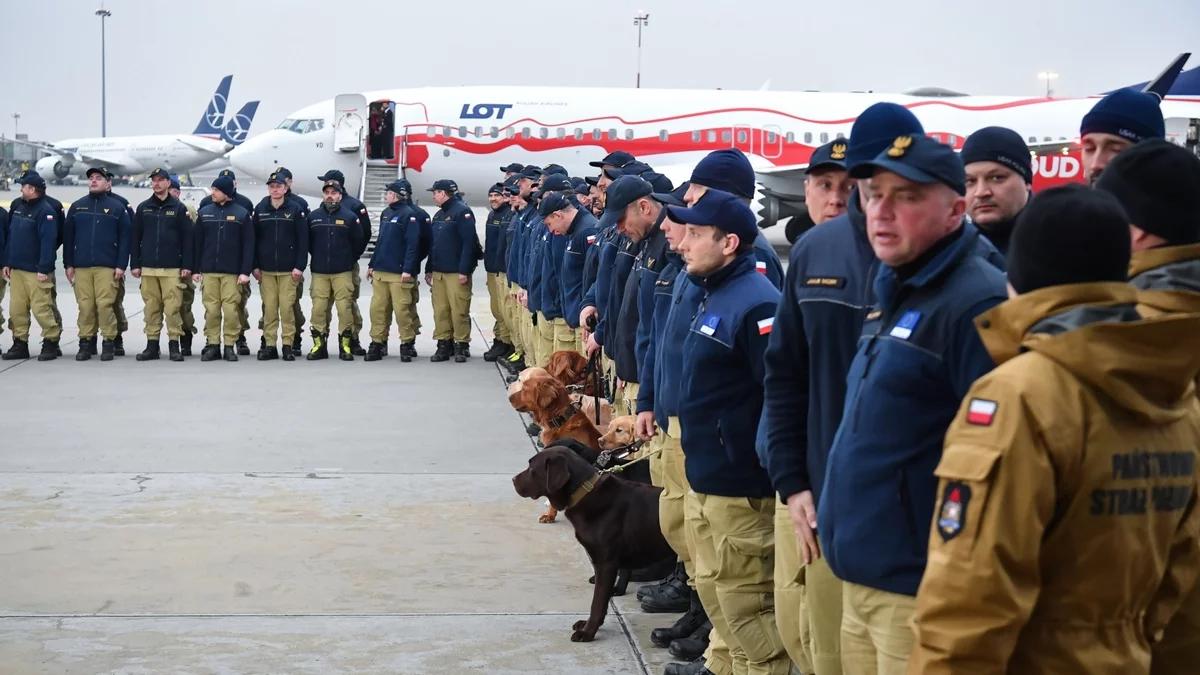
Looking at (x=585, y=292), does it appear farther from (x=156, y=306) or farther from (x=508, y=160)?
(x=508, y=160)

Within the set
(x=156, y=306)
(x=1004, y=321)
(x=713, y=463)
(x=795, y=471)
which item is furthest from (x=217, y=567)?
(x=156, y=306)

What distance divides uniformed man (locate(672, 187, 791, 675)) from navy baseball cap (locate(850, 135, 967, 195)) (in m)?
1.45

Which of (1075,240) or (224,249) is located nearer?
(1075,240)

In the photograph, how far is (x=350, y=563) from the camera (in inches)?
270

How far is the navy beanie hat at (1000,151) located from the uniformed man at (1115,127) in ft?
0.67

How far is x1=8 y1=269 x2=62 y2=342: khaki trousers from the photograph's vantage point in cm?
1402

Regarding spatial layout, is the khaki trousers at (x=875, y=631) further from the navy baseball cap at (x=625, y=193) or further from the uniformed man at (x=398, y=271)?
the uniformed man at (x=398, y=271)

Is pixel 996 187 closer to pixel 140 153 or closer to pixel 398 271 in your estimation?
pixel 398 271

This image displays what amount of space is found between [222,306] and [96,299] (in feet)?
3.94

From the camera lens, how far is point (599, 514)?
19.1 feet

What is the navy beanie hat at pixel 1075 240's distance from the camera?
2428 mm

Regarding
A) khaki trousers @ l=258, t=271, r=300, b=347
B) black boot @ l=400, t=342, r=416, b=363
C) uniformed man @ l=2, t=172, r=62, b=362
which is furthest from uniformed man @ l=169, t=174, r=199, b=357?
black boot @ l=400, t=342, r=416, b=363

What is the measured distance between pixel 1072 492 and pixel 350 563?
494cm

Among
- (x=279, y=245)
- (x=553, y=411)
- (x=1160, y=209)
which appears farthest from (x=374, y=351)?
(x=1160, y=209)
